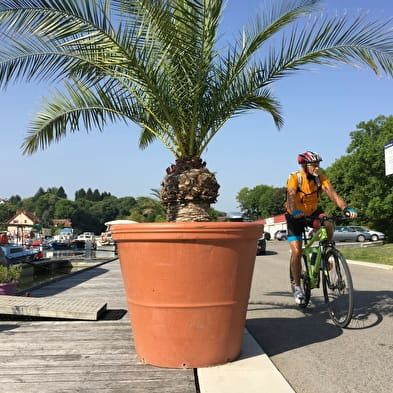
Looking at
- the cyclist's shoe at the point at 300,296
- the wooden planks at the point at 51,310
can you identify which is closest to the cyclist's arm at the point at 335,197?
the cyclist's shoe at the point at 300,296

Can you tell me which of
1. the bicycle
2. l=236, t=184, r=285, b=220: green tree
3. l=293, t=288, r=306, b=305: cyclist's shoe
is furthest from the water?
l=236, t=184, r=285, b=220: green tree

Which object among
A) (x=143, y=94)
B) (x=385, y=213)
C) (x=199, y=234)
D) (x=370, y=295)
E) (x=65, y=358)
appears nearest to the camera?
(x=199, y=234)

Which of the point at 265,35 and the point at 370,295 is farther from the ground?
the point at 265,35

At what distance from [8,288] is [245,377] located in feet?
18.3

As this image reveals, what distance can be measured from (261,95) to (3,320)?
4215 mm

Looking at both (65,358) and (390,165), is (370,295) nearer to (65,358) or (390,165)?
(65,358)

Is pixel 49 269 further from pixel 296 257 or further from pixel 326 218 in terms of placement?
pixel 326 218

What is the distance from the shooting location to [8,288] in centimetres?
717

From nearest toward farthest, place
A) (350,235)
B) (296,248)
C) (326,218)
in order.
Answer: (326,218), (296,248), (350,235)

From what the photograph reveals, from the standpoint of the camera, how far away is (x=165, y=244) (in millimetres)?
2973

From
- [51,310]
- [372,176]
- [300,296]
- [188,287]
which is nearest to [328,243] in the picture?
[300,296]

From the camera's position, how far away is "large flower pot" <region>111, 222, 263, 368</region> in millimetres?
2957

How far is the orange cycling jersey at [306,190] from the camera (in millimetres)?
5023

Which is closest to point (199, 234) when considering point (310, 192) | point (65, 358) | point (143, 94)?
point (65, 358)
